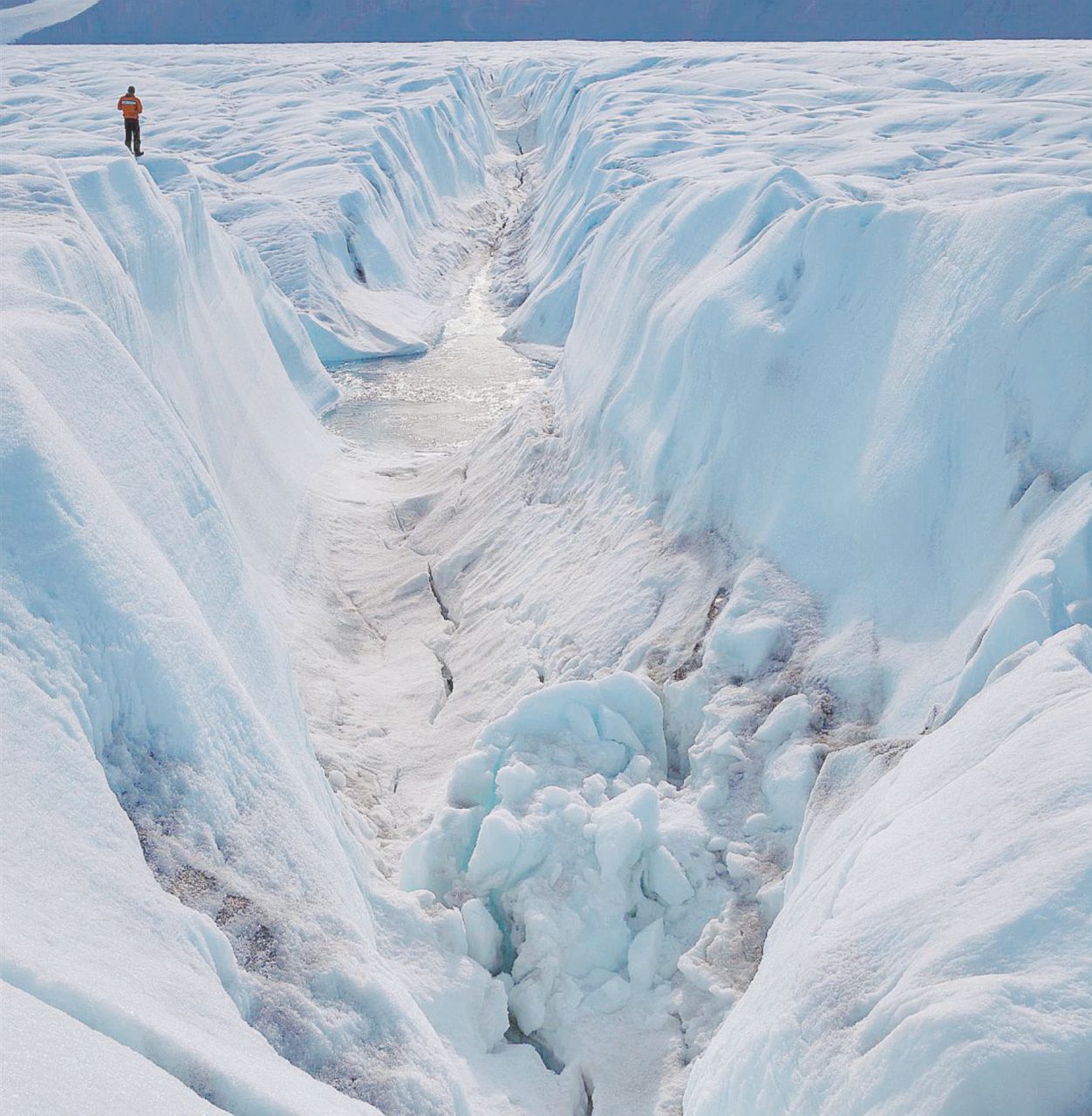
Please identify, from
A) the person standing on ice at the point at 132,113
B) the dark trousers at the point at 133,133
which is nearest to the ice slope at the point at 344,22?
the dark trousers at the point at 133,133

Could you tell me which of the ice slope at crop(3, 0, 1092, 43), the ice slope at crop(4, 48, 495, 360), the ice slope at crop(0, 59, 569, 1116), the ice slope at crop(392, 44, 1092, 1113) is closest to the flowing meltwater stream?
the ice slope at crop(4, 48, 495, 360)

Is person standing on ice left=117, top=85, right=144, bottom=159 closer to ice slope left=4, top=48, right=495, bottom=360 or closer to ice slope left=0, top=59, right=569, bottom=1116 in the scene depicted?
ice slope left=4, top=48, right=495, bottom=360

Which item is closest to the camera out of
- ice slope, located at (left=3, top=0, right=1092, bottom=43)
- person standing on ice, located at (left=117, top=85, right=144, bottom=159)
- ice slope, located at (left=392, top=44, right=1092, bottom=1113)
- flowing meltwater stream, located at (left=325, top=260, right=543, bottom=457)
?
ice slope, located at (left=392, top=44, right=1092, bottom=1113)

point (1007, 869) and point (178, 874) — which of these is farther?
point (178, 874)

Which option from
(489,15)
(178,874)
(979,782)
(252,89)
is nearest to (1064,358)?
(979,782)

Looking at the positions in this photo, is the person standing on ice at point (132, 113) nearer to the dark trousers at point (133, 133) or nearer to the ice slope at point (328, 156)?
the dark trousers at point (133, 133)

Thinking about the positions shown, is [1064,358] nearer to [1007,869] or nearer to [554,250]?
[1007,869]

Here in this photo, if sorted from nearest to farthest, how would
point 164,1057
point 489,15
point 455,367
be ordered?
1. point 164,1057
2. point 455,367
3. point 489,15
